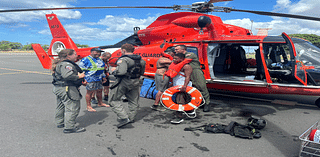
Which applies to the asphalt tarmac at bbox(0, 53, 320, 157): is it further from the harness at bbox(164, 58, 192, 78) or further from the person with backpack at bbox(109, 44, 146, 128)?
the harness at bbox(164, 58, 192, 78)

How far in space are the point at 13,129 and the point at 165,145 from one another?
305 centimetres

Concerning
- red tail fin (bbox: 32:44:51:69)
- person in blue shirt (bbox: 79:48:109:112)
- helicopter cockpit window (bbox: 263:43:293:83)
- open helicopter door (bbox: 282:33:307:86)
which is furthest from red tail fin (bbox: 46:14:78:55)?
open helicopter door (bbox: 282:33:307:86)

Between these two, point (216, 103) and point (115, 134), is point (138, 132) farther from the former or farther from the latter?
point (216, 103)

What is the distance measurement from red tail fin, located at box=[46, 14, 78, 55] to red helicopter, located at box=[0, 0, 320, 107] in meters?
1.73

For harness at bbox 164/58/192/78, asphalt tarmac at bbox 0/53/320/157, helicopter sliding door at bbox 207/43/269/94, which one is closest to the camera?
asphalt tarmac at bbox 0/53/320/157

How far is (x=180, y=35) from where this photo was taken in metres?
6.90

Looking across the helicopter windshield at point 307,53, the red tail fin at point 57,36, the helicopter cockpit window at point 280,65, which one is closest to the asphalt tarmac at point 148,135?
the helicopter cockpit window at point 280,65

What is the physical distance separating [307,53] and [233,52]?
3.72m

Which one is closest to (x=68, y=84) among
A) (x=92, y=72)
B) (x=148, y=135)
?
(x=92, y=72)

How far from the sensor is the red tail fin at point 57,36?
1065 centimetres

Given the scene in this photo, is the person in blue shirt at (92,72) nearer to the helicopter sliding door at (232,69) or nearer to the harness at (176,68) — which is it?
the harness at (176,68)

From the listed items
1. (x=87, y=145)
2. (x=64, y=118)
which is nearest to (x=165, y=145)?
(x=87, y=145)

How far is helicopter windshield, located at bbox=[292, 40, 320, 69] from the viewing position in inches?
192

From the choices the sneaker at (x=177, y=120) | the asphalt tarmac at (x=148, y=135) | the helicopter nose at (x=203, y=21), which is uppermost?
the helicopter nose at (x=203, y=21)
